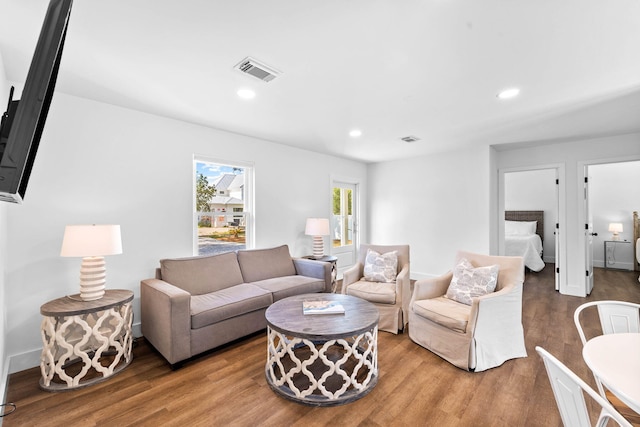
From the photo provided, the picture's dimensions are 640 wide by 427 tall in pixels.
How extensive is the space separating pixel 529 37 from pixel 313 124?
224cm

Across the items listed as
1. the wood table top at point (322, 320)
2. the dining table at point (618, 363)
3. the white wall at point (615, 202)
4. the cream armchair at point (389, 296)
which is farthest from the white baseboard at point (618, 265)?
the wood table top at point (322, 320)

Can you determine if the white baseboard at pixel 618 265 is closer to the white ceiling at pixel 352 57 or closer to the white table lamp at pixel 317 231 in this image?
the white ceiling at pixel 352 57

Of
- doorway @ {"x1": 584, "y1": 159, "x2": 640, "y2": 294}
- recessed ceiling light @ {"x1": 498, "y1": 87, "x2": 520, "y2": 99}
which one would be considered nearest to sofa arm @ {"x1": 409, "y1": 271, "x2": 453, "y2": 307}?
recessed ceiling light @ {"x1": 498, "y1": 87, "x2": 520, "y2": 99}

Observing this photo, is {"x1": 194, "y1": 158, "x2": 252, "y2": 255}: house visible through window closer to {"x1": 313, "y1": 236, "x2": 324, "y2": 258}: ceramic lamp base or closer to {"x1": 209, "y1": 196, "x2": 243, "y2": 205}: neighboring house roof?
{"x1": 209, "y1": 196, "x2": 243, "y2": 205}: neighboring house roof

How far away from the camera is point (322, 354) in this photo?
201 centimetres

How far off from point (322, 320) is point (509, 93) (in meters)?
2.67

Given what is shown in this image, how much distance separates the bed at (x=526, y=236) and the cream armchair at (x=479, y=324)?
3.25 metres

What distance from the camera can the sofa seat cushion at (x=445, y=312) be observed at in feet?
7.76

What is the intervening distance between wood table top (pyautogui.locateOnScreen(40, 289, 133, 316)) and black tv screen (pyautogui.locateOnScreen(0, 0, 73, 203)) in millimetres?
1631

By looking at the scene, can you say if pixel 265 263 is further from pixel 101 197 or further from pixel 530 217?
pixel 530 217

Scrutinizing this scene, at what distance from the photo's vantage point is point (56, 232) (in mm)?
2533

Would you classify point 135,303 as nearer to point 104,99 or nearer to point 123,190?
point 123,190

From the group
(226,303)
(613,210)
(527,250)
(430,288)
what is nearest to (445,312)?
(430,288)

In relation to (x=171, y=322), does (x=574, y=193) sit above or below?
above
